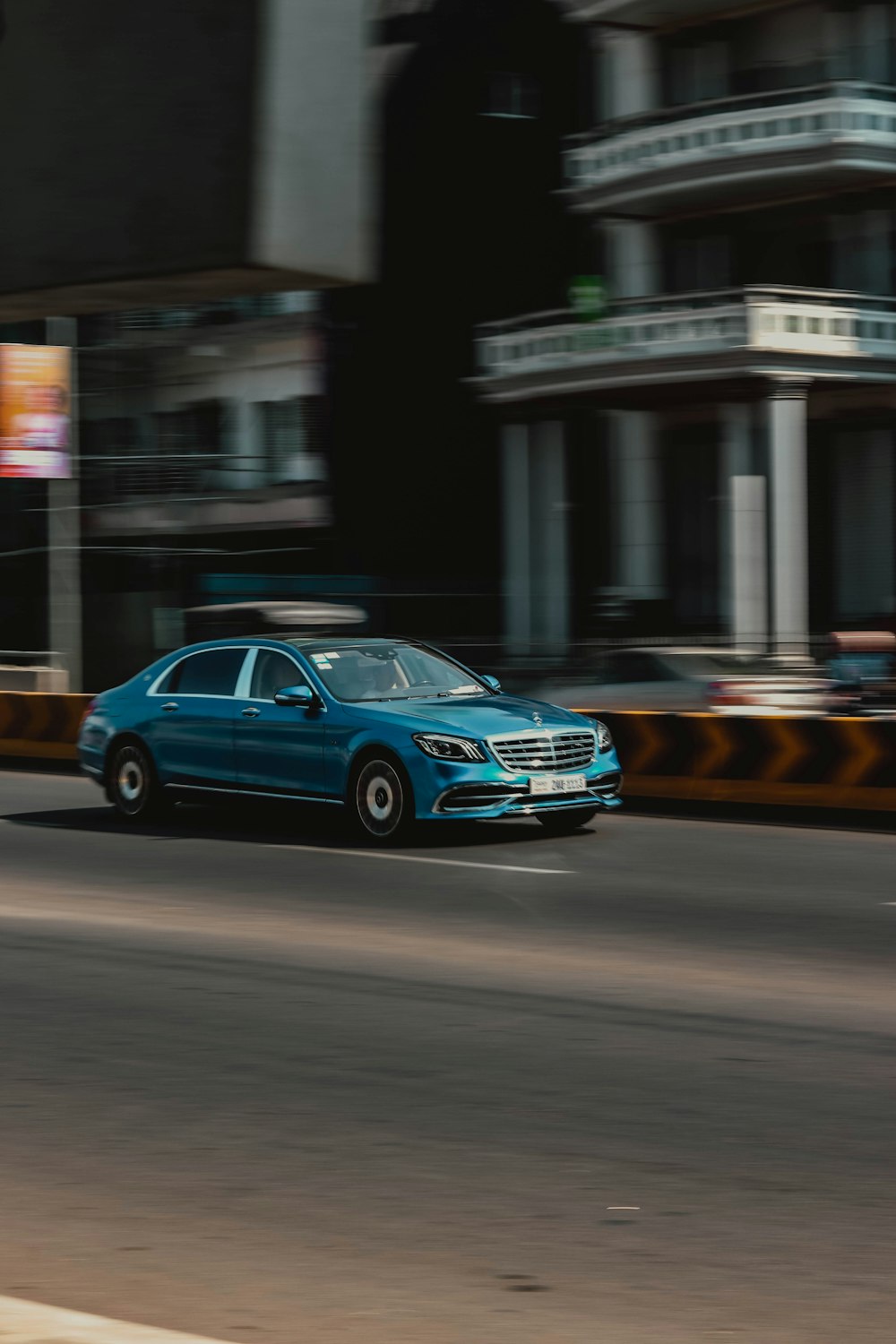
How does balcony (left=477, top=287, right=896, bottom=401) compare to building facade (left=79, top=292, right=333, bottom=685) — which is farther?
building facade (left=79, top=292, right=333, bottom=685)

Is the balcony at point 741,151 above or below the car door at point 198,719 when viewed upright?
above

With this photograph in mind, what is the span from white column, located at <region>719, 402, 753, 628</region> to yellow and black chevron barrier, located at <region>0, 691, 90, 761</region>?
35.5 feet

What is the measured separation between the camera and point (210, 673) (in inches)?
633

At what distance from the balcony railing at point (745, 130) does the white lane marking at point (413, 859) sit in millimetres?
18746

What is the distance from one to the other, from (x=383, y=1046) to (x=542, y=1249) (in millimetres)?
2521

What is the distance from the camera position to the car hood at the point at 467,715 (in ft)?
46.5

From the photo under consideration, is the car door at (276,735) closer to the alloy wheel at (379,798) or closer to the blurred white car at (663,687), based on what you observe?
the alloy wheel at (379,798)

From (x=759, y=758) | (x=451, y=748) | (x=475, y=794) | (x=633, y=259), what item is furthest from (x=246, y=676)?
(x=633, y=259)

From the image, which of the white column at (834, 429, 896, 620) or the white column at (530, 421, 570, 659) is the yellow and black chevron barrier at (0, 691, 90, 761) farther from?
the white column at (834, 429, 896, 620)

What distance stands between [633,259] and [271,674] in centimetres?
2034

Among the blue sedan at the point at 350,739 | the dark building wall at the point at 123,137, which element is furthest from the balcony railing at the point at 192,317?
the dark building wall at the point at 123,137

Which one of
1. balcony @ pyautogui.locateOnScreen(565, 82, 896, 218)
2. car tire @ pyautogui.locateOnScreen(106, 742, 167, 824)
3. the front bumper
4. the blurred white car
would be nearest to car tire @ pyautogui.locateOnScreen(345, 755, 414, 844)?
the front bumper

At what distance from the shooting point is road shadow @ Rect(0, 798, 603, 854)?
1464 centimetres

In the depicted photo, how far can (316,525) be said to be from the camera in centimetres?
4166
